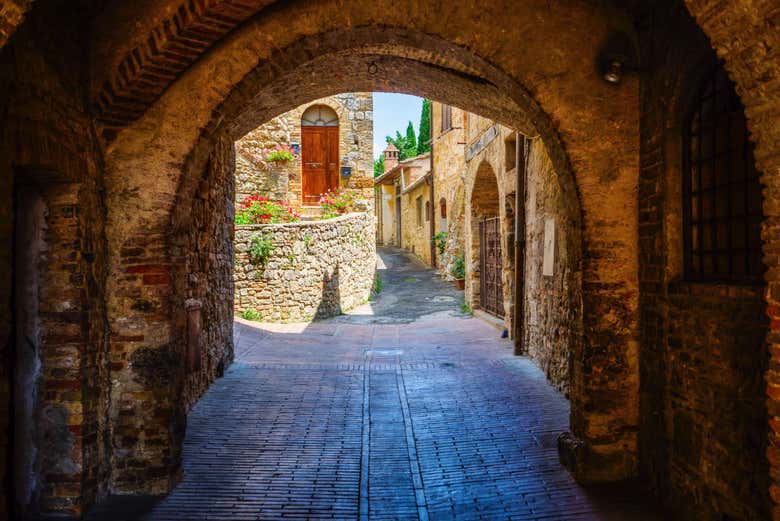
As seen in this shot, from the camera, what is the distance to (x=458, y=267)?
17.1m

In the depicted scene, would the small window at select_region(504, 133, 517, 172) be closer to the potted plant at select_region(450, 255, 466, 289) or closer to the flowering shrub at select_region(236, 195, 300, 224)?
the flowering shrub at select_region(236, 195, 300, 224)

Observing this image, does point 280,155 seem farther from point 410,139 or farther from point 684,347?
point 410,139

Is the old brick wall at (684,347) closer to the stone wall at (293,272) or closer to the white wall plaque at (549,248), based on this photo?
the white wall plaque at (549,248)

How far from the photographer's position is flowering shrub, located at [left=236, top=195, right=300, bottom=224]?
12.7m

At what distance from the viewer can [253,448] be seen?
4.46 meters

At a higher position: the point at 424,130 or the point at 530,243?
the point at 424,130

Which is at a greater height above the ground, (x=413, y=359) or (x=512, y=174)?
(x=512, y=174)

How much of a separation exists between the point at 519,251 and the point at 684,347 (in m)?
4.81

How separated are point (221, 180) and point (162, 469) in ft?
13.4

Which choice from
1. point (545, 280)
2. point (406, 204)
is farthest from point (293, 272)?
point (406, 204)

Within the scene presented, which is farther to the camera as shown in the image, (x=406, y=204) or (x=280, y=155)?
(x=406, y=204)

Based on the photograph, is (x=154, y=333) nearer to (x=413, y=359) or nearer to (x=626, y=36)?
(x=626, y=36)

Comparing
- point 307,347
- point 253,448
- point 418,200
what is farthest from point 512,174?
point 418,200

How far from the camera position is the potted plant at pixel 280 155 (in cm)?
1639
